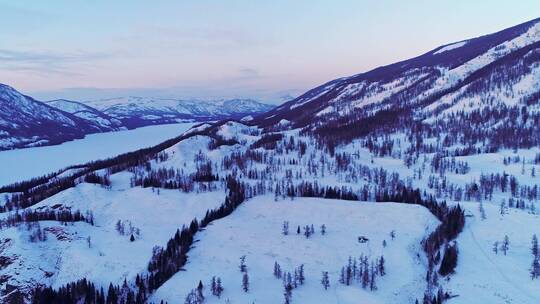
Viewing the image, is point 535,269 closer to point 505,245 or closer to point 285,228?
point 505,245

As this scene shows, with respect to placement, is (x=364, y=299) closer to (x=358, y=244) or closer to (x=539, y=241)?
(x=358, y=244)

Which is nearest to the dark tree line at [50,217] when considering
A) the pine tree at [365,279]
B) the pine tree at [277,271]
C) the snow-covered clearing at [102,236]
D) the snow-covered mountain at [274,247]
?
the snow-covered mountain at [274,247]

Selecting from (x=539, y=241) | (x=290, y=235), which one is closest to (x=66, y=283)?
(x=290, y=235)

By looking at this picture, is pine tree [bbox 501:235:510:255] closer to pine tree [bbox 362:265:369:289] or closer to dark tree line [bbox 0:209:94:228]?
pine tree [bbox 362:265:369:289]

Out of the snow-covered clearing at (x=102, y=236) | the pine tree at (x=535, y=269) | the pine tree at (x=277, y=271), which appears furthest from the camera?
the snow-covered clearing at (x=102, y=236)

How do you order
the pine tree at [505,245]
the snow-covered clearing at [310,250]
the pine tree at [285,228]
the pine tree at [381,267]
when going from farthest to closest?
the pine tree at [285,228] → the pine tree at [505,245] → the pine tree at [381,267] → the snow-covered clearing at [310,250]

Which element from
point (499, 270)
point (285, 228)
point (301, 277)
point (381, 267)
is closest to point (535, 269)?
point (499, 270)

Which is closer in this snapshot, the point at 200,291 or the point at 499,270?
the point at 200,291

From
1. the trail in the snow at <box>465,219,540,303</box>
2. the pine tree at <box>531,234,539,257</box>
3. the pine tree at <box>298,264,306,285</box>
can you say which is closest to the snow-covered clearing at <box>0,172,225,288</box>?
the pine tree at <box>298,264,306,285</box>

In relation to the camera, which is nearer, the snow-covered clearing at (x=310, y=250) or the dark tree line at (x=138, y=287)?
the snow-covered clearing at (x=310, y=250)

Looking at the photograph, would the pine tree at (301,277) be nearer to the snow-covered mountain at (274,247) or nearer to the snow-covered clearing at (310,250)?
the snow-covered mountain at (274,247)

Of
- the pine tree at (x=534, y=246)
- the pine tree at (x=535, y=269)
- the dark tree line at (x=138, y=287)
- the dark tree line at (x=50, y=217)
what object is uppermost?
the dark tree line at (x=50, y=217)
